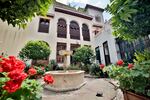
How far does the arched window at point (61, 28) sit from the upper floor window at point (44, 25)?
149 centimetres

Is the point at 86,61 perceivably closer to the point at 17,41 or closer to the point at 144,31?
the point at 17,41

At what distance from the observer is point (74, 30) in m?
14.5

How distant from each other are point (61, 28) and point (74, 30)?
2.04 meters

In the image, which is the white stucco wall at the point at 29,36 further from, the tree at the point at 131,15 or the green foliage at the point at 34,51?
the tree at the point at 131,15

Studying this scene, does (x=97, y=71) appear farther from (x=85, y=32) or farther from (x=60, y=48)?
(x=85, y=32)

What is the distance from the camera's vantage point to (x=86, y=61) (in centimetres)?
1112

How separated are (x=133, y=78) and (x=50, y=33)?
11.9 metres

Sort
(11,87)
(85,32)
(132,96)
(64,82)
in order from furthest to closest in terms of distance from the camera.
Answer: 1. (85,32)
2. (64,82)
3. (132,96)
4. (11,87)

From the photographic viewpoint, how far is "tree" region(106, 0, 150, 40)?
1449 mm

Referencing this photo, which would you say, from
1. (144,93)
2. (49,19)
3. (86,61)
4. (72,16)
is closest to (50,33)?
(49,19)

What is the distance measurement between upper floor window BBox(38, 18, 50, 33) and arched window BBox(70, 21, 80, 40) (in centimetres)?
342

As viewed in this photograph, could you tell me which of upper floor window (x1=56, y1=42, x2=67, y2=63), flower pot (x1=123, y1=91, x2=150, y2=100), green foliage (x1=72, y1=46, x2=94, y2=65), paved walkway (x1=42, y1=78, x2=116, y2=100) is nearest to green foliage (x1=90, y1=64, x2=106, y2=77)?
green foliage (x1=72, y1=46, x2=94, y2=65)

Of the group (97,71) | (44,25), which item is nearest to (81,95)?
(97,71)

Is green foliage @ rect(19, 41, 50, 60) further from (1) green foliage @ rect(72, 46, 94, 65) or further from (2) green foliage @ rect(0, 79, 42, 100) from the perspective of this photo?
(2) green foliage @ rect(0, 79, 42, 100)
